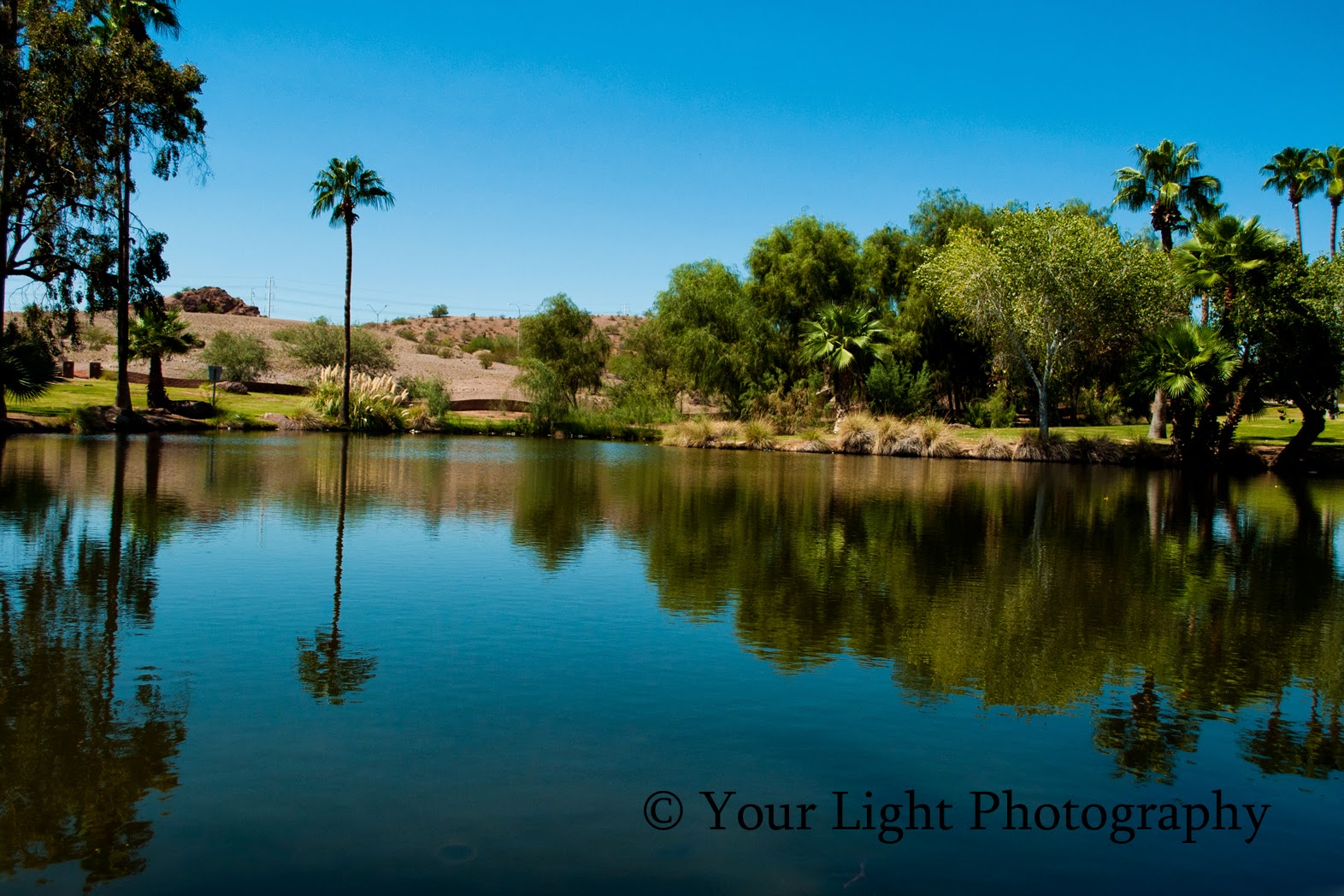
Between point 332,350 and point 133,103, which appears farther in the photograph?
point 332,350

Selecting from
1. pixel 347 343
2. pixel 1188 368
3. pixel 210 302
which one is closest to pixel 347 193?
pixel 347 343

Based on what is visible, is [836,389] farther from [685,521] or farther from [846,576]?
[846,576]

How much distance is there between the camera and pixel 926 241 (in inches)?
2164

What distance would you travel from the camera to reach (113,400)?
42344 millimetres

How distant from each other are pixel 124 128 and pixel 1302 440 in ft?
142

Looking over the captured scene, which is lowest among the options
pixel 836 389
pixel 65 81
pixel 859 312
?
pixel 836 389

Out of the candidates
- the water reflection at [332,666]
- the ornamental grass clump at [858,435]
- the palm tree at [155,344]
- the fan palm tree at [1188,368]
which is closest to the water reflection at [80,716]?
the water reflection at [332,666]

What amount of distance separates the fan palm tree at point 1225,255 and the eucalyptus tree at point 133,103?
35.2 m

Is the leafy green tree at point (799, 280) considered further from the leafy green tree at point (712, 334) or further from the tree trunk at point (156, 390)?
the tree trunk at point (156, 390)

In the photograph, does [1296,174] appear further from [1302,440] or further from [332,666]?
[332,666]

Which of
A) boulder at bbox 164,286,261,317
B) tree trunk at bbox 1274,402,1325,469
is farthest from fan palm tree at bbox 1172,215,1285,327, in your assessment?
boulder at bbox 164,286,261,317

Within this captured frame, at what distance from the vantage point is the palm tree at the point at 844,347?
47.7 metres

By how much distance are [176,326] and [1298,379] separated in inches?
1754

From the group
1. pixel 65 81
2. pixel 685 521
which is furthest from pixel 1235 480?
pixel 65 81
